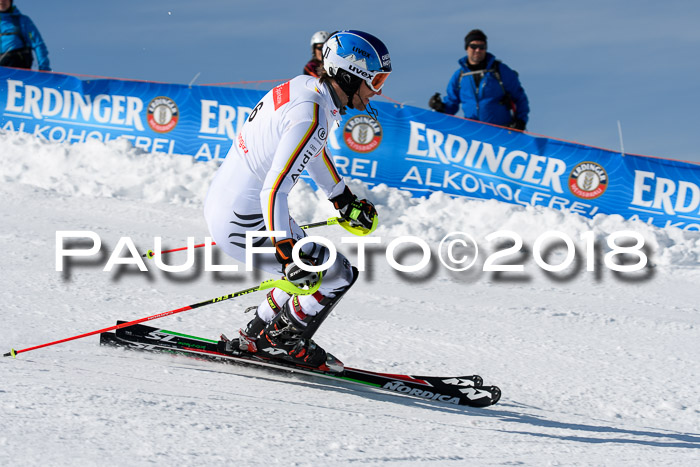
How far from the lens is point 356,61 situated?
12.6ft

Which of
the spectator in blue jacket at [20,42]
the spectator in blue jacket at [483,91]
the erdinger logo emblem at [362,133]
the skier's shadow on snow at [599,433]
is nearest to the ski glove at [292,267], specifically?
the skier's shadow on snow at [599,433]

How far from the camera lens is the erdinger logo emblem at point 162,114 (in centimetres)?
1045

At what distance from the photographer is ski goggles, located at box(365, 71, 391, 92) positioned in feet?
12.8

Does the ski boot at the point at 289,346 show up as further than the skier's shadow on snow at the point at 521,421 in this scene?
Yes

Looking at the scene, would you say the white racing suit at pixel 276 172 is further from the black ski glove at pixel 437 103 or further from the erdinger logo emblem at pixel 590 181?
the erdinger logo emblem at pixel 590 181

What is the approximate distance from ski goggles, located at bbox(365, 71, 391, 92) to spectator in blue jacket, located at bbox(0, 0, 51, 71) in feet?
28.0

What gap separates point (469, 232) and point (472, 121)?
1554 millimetres

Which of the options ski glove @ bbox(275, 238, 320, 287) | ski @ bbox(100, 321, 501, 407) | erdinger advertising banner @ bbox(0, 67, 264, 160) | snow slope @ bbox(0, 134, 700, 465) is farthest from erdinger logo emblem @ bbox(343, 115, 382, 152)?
ski glove @ bbox(275, 238, 320, 287)

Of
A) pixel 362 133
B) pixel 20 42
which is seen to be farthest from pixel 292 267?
pixel 20 42

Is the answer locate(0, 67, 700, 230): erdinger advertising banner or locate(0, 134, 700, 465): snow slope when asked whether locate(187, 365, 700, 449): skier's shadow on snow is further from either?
locate(0, 67, 700, 230): erdinger advertising banner

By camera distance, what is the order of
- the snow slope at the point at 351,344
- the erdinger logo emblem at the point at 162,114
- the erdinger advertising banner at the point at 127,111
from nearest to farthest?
1. the snow slope at the point at 351,344
2. the erdinger advertising banner at the point at 127,111
3. the erdinger logo emblem at the point at 162,114

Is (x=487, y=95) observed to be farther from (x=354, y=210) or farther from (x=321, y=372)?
(x=321, y=372)

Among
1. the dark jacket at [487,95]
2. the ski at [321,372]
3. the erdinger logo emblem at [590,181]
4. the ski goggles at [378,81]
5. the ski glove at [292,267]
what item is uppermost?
the dark jacket at [487,95]

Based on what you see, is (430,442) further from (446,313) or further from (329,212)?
(329,212)
